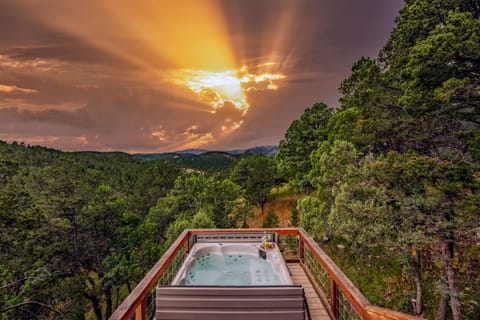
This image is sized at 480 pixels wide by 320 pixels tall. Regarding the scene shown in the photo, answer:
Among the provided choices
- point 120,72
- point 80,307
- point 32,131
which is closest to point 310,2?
point 120,72

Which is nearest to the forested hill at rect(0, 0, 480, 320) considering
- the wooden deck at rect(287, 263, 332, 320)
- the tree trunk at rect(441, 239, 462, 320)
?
the tree trunk at rect(441, 239, 462, 320)

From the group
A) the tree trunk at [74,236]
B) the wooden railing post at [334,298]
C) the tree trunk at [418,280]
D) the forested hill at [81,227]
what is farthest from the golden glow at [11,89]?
the tree trunk at [418,280]

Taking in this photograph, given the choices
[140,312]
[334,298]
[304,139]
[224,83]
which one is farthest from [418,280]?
[304,139]

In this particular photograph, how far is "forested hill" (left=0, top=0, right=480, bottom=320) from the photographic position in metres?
5.18

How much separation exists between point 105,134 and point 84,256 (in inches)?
254

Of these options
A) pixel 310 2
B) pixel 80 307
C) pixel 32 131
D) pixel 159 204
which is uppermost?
pixel 310 2

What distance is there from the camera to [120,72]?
839 cm

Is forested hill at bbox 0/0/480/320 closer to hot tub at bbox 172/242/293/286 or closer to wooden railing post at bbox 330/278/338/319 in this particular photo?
hot tub at bbox 172/242/293/286

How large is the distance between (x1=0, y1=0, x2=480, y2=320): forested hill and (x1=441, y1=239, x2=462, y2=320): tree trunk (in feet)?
0.08

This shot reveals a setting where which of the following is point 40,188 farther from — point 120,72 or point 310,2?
point 310,2

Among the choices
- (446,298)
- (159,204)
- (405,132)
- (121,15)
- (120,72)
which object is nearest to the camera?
(121,15)

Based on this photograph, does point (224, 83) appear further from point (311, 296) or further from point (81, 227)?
point (81, 227)

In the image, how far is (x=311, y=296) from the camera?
3025mm

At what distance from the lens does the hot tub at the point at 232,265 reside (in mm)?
3604
